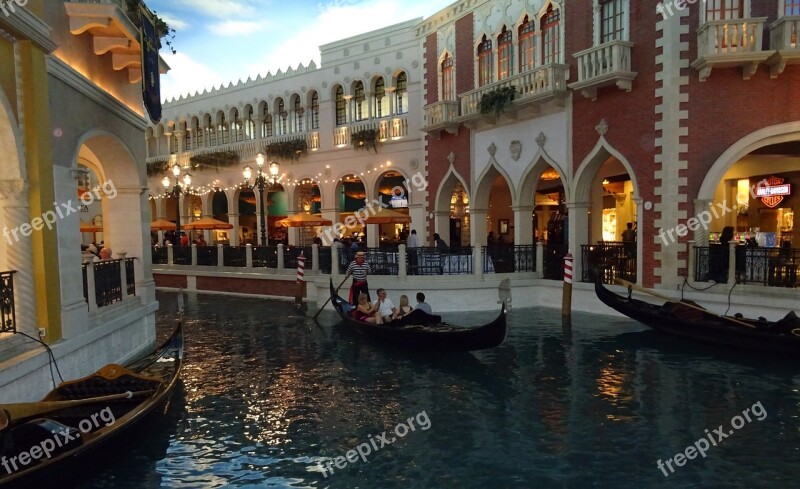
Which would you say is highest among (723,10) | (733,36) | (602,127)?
(723,10)

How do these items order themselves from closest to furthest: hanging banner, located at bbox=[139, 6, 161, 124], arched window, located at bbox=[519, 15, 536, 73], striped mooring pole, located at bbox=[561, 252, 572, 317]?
hanging banner, located at bbox=[139, 6, 161, 124] < striped mooring pole, located at bbox=[561, 252, 572, 317] < arched window, located at bbox=[519, 15, 536, 73]

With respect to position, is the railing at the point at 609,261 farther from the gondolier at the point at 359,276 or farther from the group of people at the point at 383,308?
the gondolier at the point at 359,276

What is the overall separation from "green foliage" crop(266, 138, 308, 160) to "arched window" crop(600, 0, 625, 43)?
9.87 metres

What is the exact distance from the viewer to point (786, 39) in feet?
27.7

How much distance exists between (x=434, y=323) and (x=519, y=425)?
2.98 metres

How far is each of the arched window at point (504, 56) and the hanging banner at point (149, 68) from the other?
7.84 metres

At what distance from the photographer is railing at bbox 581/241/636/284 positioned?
1045cm

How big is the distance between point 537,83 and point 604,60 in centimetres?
153

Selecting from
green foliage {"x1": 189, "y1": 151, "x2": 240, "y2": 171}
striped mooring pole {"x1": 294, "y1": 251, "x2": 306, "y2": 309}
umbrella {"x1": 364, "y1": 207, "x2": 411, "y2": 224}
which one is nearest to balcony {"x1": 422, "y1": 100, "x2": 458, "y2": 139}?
umbrella {"x1": 364, "y1": 207, "x2": 411, "y2": 224}

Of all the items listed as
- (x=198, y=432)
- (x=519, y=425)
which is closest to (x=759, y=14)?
(x=519, y=425)
